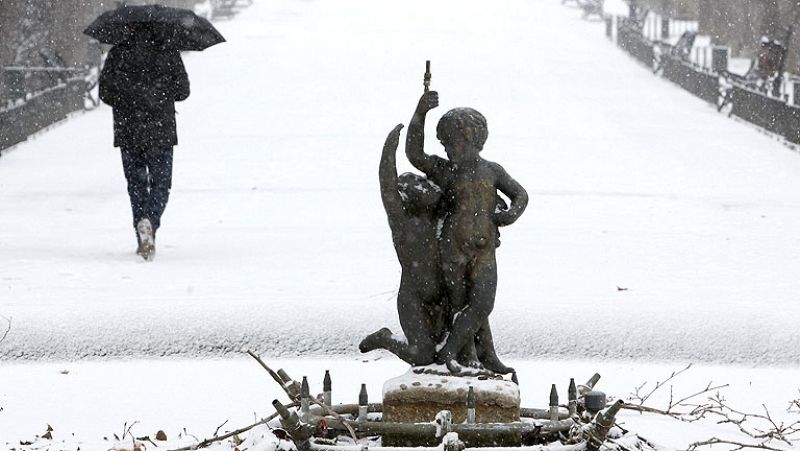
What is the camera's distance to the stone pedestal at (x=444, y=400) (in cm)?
642

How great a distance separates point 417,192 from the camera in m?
6.53

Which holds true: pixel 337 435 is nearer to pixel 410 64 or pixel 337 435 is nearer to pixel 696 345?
pixel 696 345

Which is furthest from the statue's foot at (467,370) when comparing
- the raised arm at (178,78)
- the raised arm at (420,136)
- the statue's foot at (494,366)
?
the raised arm at (178,78)

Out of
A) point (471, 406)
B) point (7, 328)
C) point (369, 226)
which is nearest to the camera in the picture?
point (471, 406)

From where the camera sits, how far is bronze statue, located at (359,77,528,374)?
256 inches

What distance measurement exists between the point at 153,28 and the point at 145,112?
751mm

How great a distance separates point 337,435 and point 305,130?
16.3 meters

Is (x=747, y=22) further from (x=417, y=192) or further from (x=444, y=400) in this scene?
(x=444, y=400)

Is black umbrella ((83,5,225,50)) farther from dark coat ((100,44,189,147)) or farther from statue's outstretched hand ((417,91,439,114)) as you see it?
statue's outstretched hand ((417,91,439,114))

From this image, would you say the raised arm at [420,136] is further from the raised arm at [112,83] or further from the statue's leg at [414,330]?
the raised arm at [112,83]

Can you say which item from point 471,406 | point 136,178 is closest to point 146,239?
point 136,178

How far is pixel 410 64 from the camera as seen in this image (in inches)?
1291

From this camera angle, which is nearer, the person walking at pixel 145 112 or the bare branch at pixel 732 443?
the bare branch at pixel 732 443

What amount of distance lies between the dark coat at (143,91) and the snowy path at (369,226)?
3.34ft
